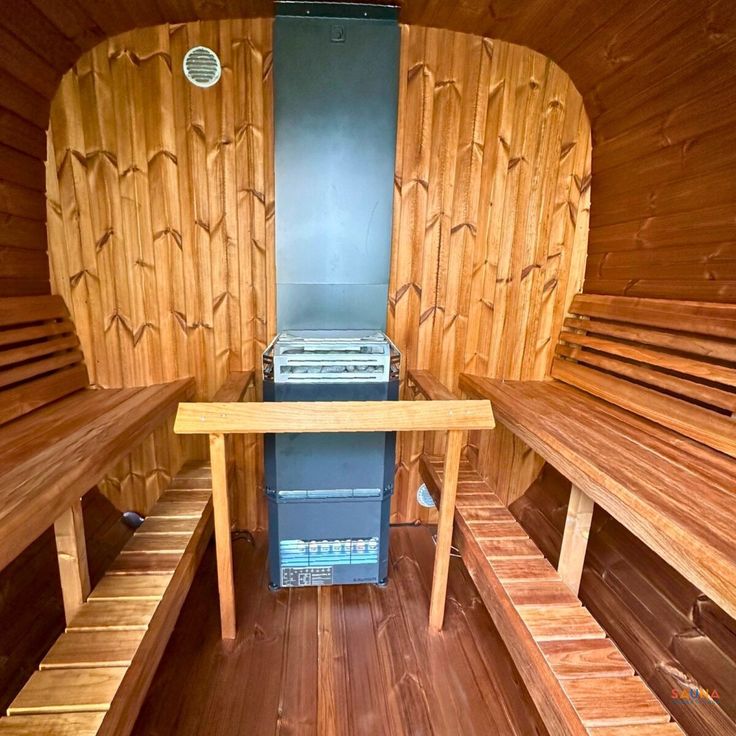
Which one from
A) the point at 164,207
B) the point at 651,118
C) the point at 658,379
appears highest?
the point at 651,118

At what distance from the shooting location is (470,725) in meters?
1.49

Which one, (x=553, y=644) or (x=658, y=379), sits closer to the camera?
(x=553, y=644)

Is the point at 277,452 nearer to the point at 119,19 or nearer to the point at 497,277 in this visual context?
the point at 497,277

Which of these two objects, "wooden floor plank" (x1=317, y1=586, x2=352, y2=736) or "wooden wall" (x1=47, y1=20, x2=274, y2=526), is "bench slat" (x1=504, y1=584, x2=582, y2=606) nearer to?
"wooden floor plank" (x1=317, y1=586, x2=352, y2=736)

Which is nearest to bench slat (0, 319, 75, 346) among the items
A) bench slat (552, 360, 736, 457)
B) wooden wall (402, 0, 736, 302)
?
wooden wall (402, 0, 736, 302)

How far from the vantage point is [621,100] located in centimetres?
210

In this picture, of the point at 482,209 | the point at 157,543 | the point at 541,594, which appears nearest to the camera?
the point at 541,594

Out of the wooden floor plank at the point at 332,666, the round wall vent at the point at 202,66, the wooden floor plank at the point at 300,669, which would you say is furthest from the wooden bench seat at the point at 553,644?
the round wall vent at the point at 202,66

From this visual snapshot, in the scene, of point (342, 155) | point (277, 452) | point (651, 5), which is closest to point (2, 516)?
point (277, 452)

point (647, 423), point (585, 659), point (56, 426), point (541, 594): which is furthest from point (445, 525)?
point (56, 426)

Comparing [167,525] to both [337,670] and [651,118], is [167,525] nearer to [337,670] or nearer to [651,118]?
[337,670]

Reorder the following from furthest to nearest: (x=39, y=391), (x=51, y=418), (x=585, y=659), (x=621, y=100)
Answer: (x=621, y=100) < (x=39, y=391) < (x=51, y=418) < (x=585, y=659)

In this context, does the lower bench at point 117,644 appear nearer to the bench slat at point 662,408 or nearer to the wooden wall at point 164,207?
the wooden wall at point 164,207

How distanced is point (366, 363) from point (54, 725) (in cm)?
141
